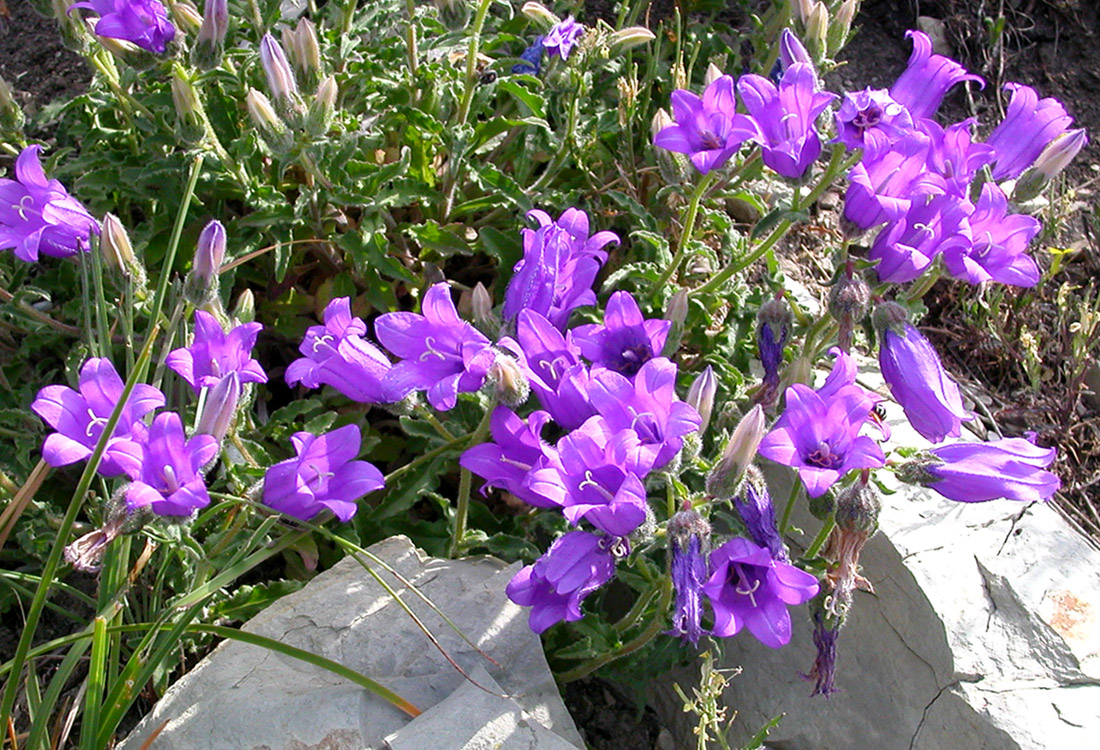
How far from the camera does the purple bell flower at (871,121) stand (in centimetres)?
285

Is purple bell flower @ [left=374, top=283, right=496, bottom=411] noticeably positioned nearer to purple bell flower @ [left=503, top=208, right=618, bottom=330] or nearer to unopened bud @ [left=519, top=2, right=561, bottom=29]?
purple bell flower @ [left=503, top=208, right=618, bottom=330]

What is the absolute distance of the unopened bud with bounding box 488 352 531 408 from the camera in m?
2.49

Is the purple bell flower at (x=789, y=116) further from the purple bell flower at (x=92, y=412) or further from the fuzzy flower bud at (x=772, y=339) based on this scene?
the purple bell flower at (x=92, y=412)

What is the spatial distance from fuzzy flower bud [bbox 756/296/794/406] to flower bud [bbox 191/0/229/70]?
6.41ft

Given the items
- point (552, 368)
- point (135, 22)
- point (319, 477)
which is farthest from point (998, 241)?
point (135, 22)

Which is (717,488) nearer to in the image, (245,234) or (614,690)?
(614,690)

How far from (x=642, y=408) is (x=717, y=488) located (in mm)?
250

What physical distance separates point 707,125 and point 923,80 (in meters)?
0.72

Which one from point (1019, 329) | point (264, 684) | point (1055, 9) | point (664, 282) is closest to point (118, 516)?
point (264, 684)

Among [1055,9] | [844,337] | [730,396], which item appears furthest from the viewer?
[1055,9]

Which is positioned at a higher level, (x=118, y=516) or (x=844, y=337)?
(x=844, y=337)

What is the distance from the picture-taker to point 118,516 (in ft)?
7.95

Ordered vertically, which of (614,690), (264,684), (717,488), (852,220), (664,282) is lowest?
(614,690)

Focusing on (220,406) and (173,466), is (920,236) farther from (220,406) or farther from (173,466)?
(173,466)
